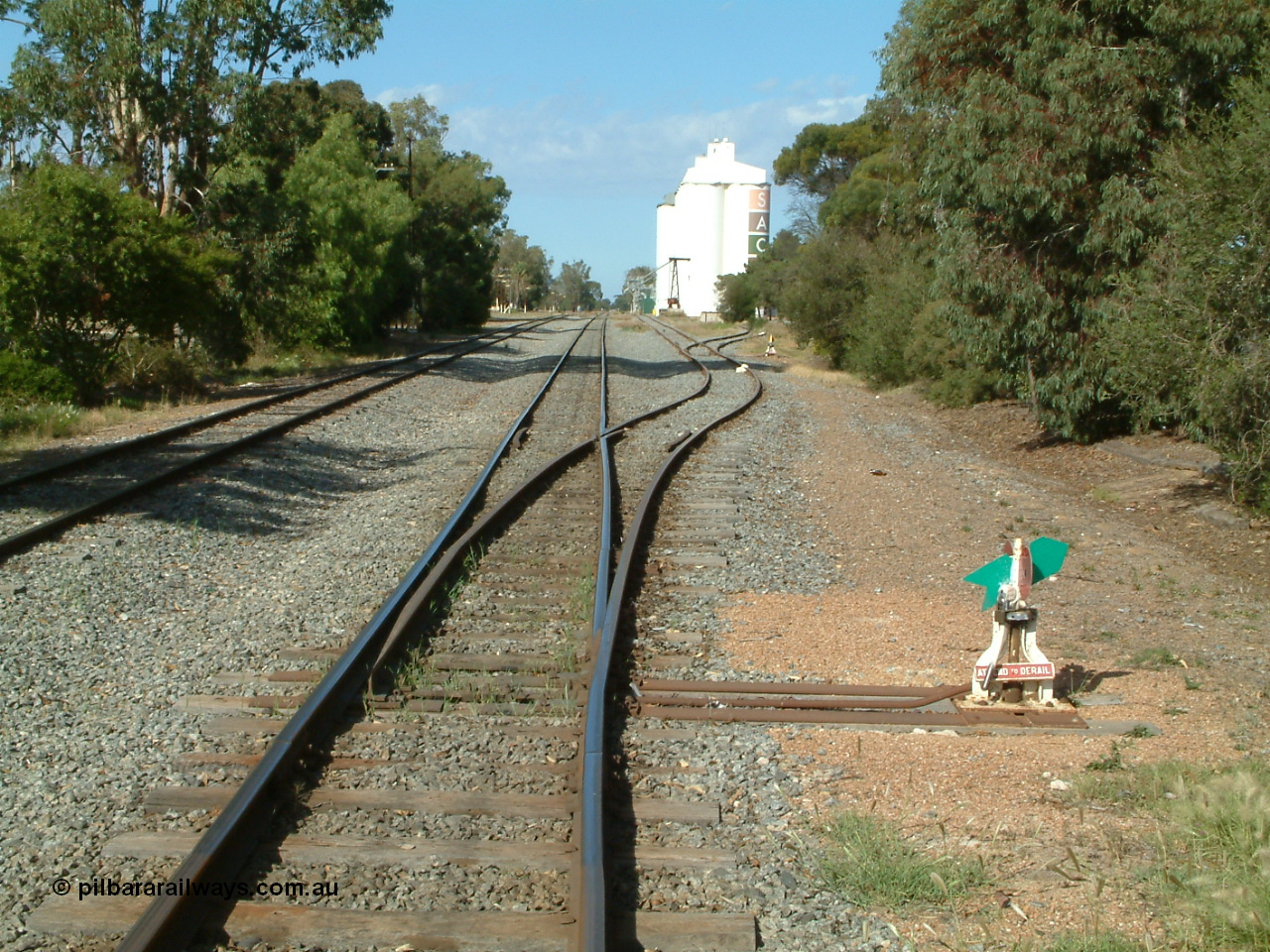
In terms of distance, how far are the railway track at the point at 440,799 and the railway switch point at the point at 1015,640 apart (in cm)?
189

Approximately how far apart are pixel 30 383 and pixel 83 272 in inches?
73.9

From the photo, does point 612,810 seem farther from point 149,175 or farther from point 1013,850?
point 149,175

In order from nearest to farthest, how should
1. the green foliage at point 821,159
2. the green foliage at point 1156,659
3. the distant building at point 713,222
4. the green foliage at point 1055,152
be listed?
1. the green foliage at point 1156,659
2. the green foliage at point 1055,152
3. the green foliage at point 821,159
4. the distant building at point 713,222

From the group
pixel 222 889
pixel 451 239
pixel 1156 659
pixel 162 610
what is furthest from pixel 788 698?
pixel 451 239

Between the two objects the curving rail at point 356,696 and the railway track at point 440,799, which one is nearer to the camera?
the curving rail at point 356,696

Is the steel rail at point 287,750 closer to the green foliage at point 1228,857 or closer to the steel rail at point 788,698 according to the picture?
the steel rail at point 788,698

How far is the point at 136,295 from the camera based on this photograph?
18203 millimetres

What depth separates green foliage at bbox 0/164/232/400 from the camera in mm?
16766

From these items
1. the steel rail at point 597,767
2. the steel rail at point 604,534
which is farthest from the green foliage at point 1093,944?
the steel rail at point 604,534

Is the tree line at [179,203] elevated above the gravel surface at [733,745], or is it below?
above

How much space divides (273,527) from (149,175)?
1970 cm

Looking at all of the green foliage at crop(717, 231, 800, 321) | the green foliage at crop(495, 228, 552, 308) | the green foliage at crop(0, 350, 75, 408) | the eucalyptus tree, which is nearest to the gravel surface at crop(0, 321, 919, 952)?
the green foliage at crop(0, 350, 75, 408)

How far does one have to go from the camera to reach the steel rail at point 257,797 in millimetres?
3434

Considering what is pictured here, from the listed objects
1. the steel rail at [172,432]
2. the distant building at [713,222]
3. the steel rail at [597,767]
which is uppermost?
the distant building at [713,222]
